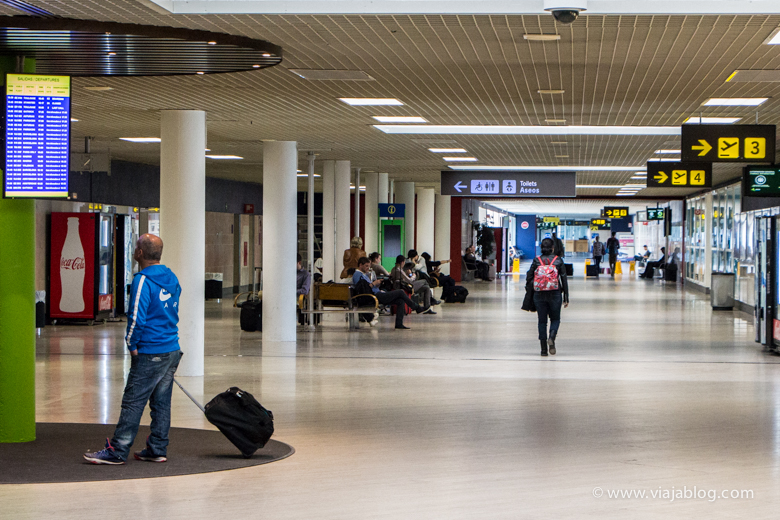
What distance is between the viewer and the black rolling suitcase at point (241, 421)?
6.75m

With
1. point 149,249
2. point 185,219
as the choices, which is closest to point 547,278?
point 185,219

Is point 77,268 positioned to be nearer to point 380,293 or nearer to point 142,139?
point 142,139

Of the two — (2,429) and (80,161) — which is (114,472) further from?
(80,161)

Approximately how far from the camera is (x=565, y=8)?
21.4 feet

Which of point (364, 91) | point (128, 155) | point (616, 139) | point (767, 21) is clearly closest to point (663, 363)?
point (616, 139)

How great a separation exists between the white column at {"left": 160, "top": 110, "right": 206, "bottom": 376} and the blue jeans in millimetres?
4685

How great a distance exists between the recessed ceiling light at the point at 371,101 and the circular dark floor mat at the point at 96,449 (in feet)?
14.7

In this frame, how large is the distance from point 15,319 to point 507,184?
46.9ft

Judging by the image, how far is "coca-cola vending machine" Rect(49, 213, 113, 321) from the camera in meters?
18.1

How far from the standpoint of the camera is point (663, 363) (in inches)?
497

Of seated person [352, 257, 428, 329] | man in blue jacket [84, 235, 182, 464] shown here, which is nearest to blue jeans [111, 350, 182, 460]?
man in blue jacket [84, 235, 182, 464]

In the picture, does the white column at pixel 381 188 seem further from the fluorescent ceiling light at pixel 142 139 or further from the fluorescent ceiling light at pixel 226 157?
the fluorescent ceiling light at pixel 142 139

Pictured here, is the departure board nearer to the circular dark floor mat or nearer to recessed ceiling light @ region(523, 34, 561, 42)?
the circular dark floor mat

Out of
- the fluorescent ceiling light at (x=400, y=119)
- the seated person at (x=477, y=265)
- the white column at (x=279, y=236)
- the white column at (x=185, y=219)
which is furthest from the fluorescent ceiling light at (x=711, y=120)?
the seated person at (x=477, y=265)
